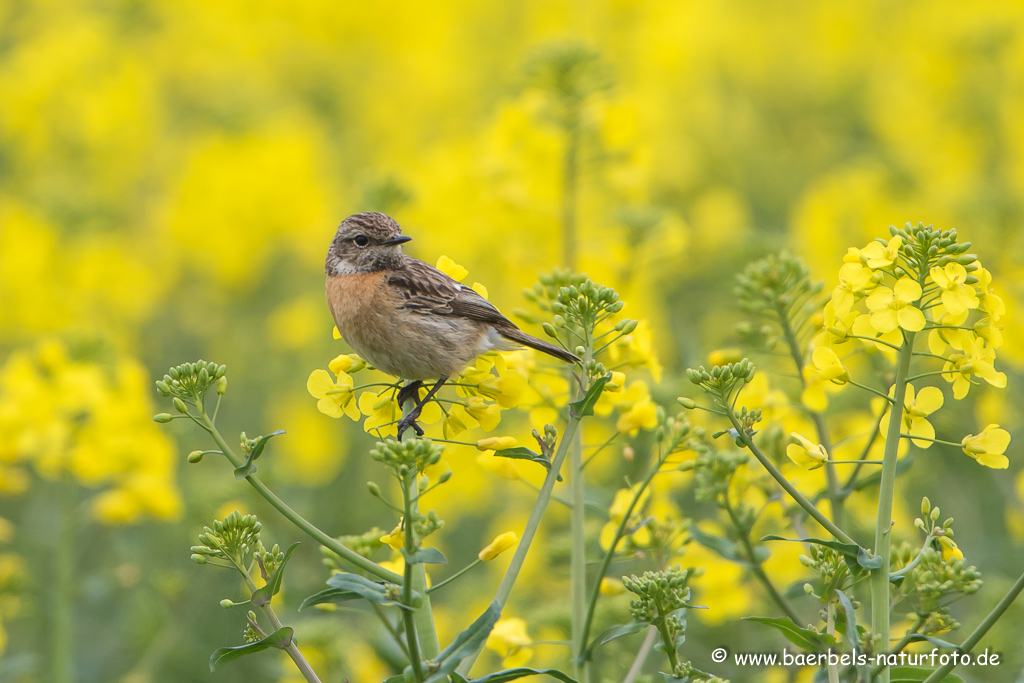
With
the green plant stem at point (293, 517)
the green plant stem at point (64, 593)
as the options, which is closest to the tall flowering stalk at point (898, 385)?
the green plant stem at point (293, 517)

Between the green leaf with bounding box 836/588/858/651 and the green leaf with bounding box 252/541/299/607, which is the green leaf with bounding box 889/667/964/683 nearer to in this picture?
the green leaf with bounding box 836/588/858/651

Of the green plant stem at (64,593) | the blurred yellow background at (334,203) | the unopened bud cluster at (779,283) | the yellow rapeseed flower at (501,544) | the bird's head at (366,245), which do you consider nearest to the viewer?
the yellow rapeseed flower at (501,544)

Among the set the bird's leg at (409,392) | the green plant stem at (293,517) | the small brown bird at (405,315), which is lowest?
the green plant stem at (293,517)

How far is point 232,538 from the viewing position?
218cm

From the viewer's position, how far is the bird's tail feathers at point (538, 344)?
2729 millimetres

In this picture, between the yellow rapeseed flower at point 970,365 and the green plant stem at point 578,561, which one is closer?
the yellow rapeseed flower at point 970,365

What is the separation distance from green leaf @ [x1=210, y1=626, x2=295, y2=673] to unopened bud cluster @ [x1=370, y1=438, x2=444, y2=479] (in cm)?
40

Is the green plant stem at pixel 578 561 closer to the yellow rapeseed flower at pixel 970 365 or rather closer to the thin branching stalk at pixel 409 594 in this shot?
the thin branching stalk at pixel 409 594

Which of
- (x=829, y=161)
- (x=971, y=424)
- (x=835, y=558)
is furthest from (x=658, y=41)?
(x=835, y=558)

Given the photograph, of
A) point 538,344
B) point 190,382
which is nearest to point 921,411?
point 538,344

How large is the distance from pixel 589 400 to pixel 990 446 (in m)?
0.95

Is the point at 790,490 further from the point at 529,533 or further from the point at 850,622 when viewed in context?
the point at 529,533

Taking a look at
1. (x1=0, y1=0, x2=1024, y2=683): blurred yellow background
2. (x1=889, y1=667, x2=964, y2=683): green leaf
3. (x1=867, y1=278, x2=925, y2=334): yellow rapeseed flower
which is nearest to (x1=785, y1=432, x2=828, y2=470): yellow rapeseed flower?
(x1=867, y1=278, x2=925, y2=334): yellow rapeseed flower

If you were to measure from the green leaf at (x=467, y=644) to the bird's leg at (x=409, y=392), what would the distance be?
40.7 inches
